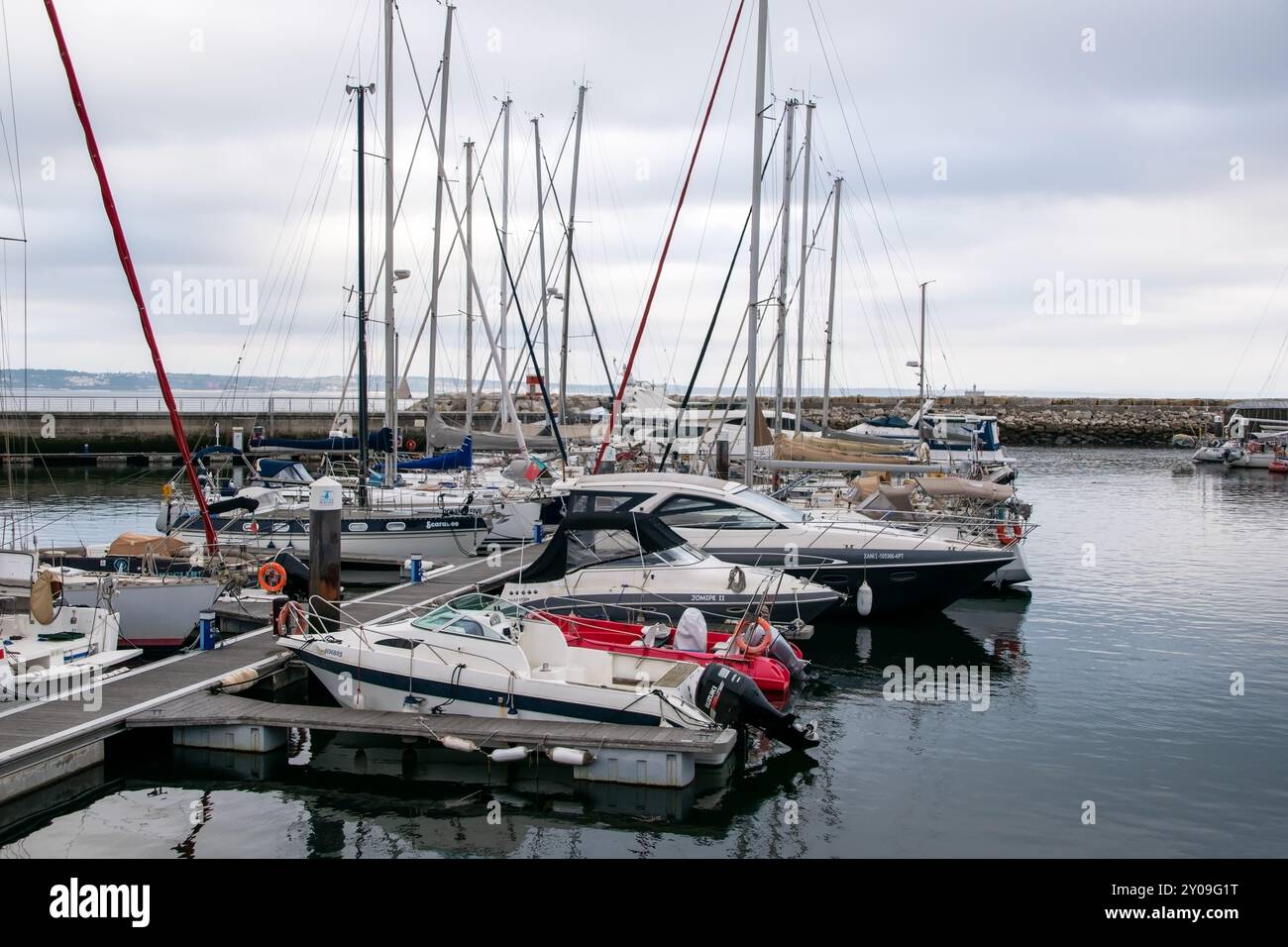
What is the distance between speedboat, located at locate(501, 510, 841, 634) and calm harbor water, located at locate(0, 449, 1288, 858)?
1.39 meters

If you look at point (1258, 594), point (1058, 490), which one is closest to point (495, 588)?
point (1258, 594)

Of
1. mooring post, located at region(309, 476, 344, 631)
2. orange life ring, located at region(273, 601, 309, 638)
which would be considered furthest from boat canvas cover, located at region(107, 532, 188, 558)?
orange life ring, located at region(273, 601, 309, 638)

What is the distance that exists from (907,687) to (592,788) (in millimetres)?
6429

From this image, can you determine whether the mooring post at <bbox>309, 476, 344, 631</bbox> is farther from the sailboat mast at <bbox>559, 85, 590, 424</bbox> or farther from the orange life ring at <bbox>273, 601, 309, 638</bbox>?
the sailboat mast at <bbox>559, 85, 590, 424</bbox>

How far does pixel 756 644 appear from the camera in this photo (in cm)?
1455

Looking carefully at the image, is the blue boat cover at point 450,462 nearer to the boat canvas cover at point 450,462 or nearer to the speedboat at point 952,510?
the boat canvas cover at point 450,462

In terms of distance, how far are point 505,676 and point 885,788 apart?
4563 millimetres

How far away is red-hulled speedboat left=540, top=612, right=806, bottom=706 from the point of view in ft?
45.9

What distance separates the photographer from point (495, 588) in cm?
2102

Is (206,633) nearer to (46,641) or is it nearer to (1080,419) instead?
(46,641)

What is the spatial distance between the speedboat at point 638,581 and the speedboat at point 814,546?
1976 mm

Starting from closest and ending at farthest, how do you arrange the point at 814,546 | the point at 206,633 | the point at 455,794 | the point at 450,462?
the point at 455,794
the point at 206,633
the point at 814,546
the point at 450,462

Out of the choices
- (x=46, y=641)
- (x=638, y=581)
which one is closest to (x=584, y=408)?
(x=638, y=581)
